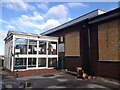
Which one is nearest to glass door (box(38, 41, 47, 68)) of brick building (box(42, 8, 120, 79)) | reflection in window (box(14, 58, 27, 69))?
reflection in window (box(14, 58, 27, 69))

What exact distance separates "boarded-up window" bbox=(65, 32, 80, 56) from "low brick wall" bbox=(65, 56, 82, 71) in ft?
1.81

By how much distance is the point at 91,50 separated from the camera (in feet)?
54.8

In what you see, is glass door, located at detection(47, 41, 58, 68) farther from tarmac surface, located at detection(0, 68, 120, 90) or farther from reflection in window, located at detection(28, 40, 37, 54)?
tarmac surface, located at detection(0, 68, 120, 90)

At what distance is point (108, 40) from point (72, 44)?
6592 mm

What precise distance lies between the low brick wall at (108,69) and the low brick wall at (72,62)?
3.58m

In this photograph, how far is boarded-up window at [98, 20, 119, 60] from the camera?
45.4 feet

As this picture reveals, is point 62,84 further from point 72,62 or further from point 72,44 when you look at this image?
point 72,44

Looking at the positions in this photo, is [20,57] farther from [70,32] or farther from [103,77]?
[103,77]

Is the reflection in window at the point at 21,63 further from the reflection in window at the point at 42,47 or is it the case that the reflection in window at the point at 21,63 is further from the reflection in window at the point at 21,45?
the reflection in window at the point at 42,47

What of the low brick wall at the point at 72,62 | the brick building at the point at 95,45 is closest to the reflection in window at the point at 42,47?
the brick building at the point at 95,45

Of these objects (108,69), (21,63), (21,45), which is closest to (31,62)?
(21,63)

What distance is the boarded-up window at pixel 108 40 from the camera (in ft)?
45.4

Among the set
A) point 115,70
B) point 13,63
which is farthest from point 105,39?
point 13,63

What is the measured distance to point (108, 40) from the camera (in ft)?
47.9
